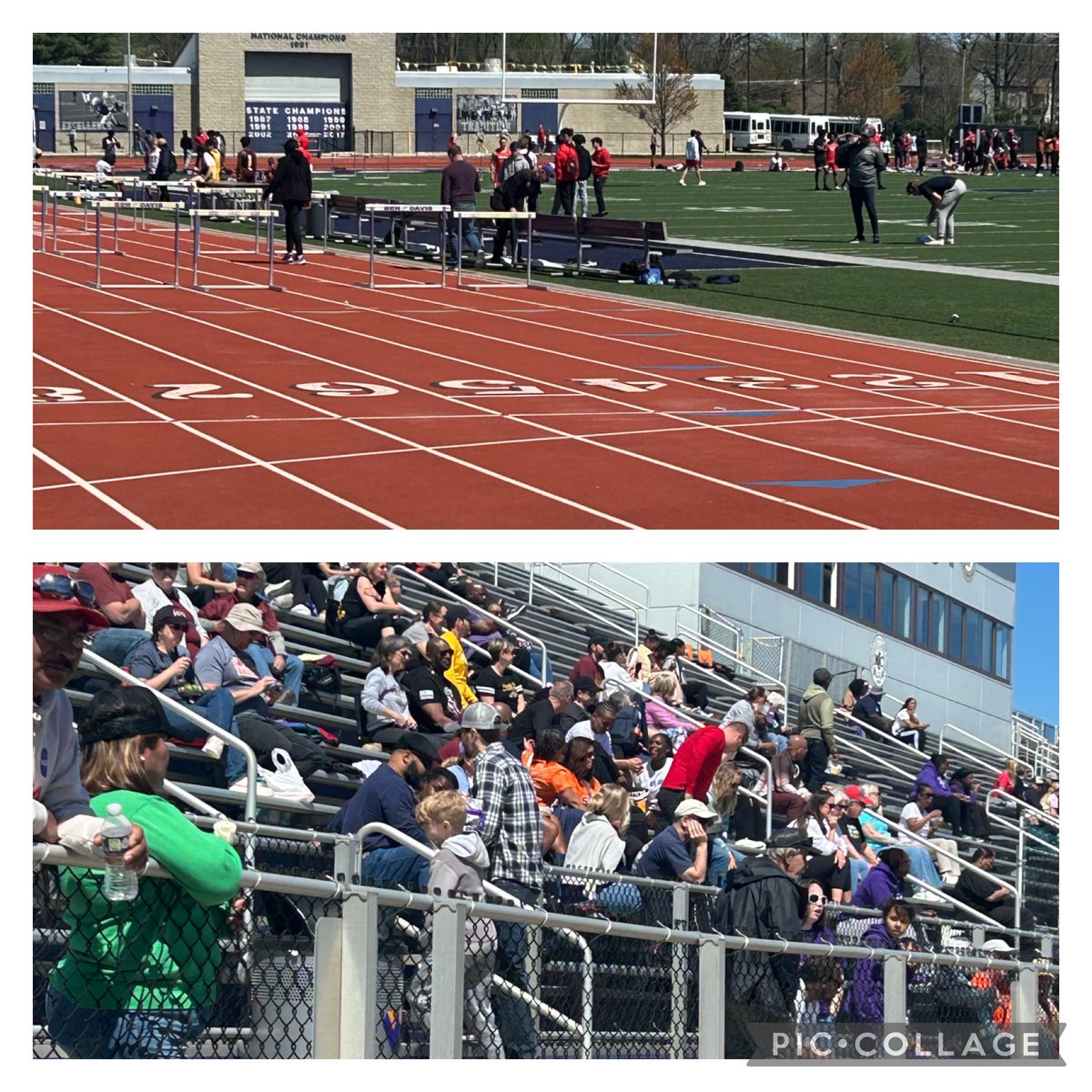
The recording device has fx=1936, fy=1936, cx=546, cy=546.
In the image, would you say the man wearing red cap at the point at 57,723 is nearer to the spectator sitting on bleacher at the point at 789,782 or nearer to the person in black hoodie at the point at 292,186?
the spectator sitting on bleacher at the point at 789,782

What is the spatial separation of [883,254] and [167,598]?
1935 cm

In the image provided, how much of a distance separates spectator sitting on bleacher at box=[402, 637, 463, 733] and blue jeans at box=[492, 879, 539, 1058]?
433 centimetres

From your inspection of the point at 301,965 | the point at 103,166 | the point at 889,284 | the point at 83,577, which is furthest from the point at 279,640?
the point at 103,166

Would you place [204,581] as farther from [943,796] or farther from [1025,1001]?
[943,796]

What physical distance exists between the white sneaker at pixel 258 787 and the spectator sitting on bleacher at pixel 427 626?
2934 mm

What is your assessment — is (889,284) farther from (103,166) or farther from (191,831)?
(103,166)

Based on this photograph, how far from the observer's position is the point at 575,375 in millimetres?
16078

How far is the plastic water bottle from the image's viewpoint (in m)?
4.42

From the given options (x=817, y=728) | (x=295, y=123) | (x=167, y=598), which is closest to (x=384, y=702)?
(x=167, y=598)

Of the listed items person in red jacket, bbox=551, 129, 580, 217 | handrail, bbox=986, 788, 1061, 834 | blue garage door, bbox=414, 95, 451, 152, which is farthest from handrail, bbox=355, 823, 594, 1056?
blue garage door, bbox=414, 95, 451, 152

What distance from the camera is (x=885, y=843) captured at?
44.0 ft

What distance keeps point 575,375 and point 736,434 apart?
293 centimetres

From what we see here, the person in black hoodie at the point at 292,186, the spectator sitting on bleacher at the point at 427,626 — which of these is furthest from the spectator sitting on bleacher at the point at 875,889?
the person in black hoodie at the point at 292,186

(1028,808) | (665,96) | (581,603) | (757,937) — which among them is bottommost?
(1028,808)
